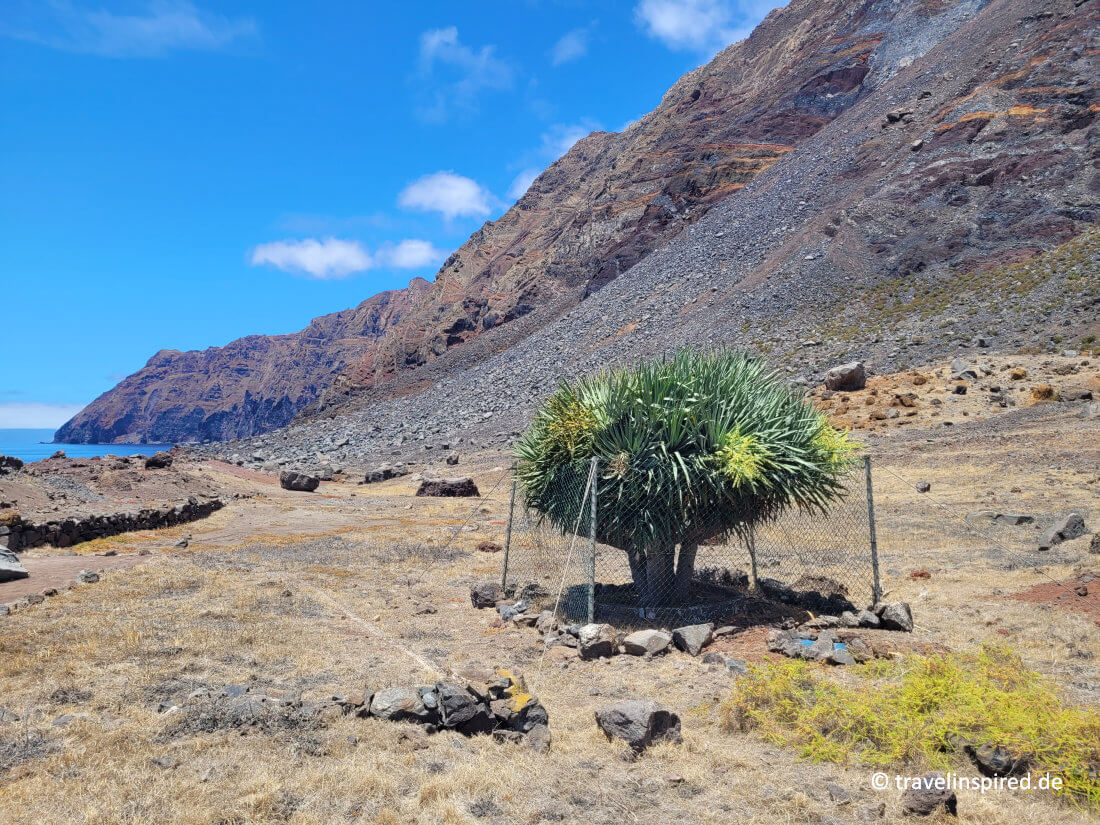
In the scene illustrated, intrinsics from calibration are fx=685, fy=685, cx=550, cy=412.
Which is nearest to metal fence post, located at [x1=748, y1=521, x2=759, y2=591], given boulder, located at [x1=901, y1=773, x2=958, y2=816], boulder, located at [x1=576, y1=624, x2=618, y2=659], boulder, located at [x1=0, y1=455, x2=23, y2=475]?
boulder, located at [x1=576, y1=624, x2=618, y2=659]

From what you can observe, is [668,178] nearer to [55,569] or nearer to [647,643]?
[55,569]

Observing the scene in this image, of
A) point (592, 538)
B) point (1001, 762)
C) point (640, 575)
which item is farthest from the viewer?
point (640, 575)

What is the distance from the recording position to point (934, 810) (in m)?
4.02

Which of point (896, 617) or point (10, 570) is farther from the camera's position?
point (10, 570)

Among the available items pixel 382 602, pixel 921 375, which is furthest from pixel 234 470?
pixel 921 375

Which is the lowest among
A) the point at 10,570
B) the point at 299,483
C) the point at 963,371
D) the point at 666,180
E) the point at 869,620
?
the point at 869,620

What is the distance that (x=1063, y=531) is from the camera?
10.9 m

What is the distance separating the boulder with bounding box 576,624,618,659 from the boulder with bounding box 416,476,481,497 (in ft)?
68.7

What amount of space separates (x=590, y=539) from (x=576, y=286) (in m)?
74.0

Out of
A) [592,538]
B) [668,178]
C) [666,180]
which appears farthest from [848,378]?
[668,178]

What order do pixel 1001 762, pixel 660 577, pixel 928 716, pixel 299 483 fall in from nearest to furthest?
pixel 1001 762, pixel 928 716, pixel 660 577, pixel 299 483

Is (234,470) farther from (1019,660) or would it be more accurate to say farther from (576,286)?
(576,286)

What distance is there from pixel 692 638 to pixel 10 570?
10768 mm

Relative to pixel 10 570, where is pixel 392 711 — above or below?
below
